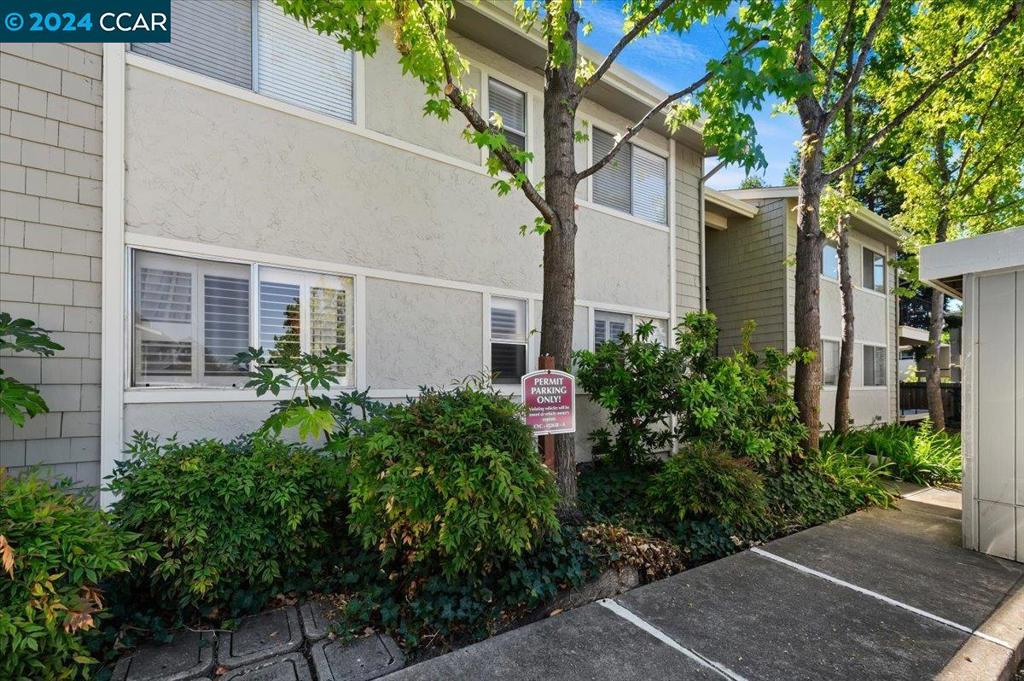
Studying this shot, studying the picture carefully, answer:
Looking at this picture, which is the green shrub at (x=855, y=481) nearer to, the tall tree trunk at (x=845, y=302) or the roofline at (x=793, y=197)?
the tall tree trunk at (x=845, y=302)

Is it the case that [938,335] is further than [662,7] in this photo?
Yes

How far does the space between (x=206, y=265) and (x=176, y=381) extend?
1066 mm

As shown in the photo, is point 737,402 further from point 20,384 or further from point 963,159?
point 963,159

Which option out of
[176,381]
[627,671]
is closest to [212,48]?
[176,381]

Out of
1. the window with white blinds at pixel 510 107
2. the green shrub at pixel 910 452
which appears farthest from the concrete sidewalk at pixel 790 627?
the window with white blinds at pixel 510 107

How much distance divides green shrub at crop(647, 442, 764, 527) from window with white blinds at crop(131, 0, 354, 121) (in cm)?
505

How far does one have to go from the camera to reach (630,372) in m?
5.99

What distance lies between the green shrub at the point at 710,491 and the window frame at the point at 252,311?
10.7 ft

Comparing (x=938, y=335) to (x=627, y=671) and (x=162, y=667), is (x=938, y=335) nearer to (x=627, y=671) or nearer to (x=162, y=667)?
(x=627, y=671)

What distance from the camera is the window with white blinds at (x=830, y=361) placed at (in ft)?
37.8

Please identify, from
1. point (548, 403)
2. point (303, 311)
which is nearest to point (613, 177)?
point (548, 403)

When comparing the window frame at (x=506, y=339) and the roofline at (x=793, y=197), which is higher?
the roofline at (x=793, y=197)

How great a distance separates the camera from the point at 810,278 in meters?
7.07

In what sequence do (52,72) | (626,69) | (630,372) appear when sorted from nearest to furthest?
(52,72) → (630,372) → (626,69)
